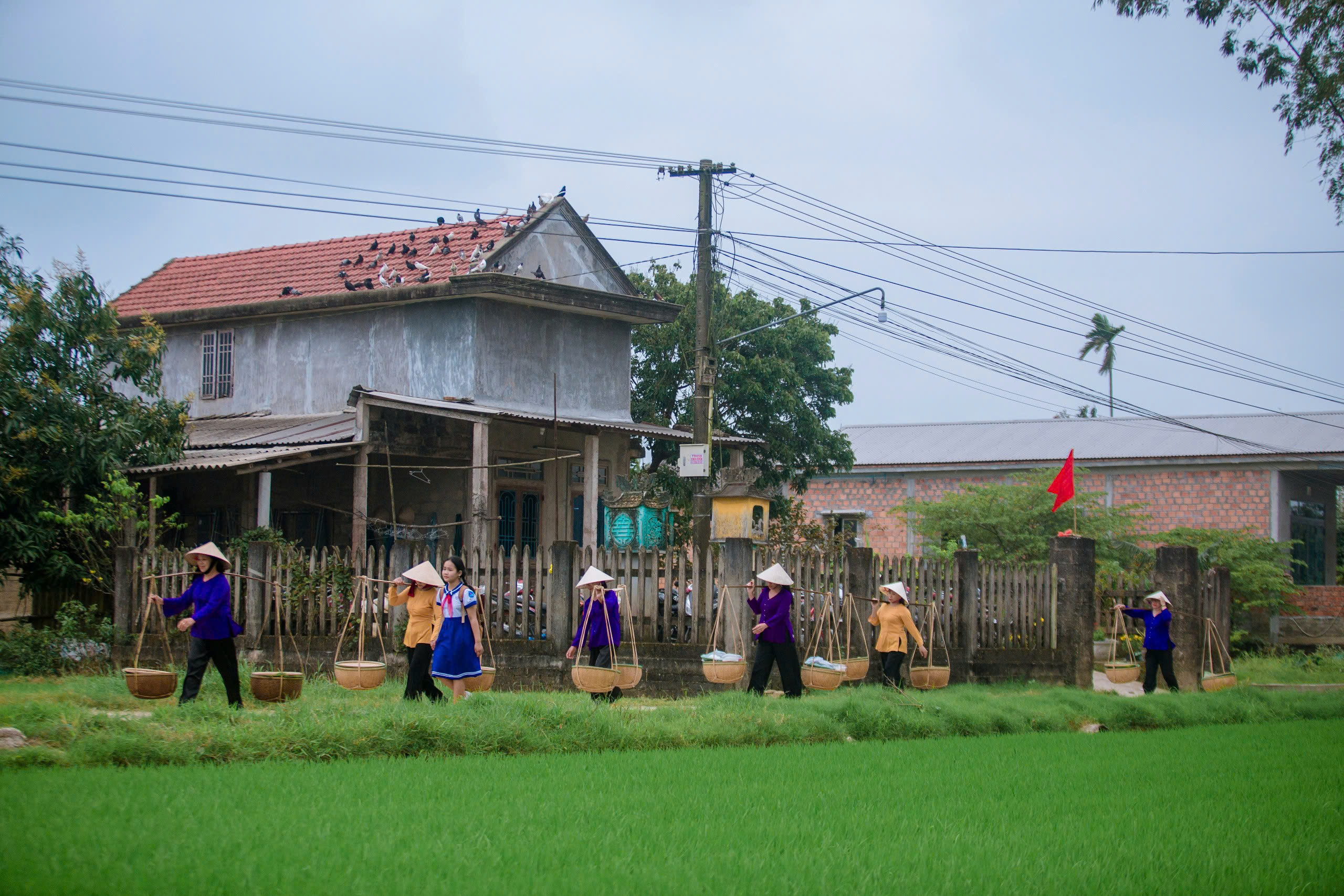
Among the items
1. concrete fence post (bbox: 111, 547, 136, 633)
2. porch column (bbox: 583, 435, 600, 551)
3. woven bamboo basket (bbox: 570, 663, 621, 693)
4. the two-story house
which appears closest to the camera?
woven bamboo basket (bbox: 570, 663, 621, 693)

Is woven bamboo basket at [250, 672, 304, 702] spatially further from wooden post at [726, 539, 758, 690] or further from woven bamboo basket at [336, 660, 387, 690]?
wooden post at [726, 539, 758, 690]

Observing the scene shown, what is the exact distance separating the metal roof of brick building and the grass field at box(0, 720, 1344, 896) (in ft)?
70.4

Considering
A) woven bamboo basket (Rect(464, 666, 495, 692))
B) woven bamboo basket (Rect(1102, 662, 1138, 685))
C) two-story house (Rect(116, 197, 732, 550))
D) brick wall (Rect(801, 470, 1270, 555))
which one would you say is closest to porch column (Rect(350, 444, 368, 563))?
two-story house (Rect(116, 197, 732, 550))

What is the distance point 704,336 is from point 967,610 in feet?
20.3

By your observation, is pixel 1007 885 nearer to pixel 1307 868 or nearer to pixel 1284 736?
pixel 1307 868

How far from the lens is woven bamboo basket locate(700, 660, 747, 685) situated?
1314cm

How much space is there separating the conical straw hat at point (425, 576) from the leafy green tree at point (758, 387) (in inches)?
601

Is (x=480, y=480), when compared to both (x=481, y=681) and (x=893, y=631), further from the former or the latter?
(x=481, y=681)

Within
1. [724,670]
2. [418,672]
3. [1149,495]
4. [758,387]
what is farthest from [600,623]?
[1149,495]

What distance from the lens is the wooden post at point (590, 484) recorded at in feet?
67.7

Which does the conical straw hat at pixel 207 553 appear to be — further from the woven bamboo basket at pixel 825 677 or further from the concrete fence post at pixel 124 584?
the woven bamboo basket at pixel 825 677

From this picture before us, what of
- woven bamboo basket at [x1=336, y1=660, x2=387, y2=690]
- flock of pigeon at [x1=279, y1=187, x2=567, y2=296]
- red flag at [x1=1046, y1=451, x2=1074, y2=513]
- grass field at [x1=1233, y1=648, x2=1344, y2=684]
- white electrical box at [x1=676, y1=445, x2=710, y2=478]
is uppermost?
flock of pigeon at [x1=279, y1=187, x2=567, y2=296]

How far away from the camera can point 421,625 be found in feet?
39.5

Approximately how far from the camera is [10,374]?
17.8m
